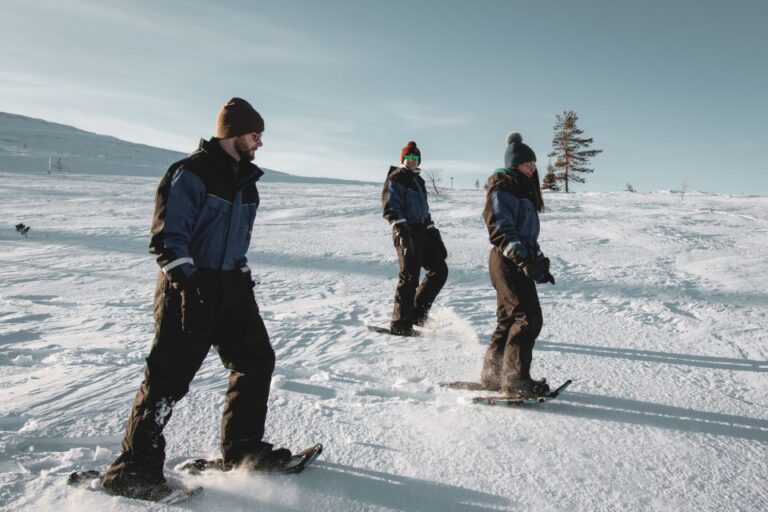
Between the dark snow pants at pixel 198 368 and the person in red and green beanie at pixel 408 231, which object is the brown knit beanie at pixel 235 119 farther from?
the person in red and green beanie at pixel 408 231

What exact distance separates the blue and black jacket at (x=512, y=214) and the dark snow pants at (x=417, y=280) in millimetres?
1668

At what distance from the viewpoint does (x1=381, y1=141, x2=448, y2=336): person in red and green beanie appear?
497cm

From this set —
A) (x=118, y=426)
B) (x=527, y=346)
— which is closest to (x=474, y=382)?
(x=527, y=346)

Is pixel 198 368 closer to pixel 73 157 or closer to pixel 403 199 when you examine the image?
pixel 403 199

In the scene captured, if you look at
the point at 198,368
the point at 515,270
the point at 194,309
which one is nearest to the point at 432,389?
the point at 515,270

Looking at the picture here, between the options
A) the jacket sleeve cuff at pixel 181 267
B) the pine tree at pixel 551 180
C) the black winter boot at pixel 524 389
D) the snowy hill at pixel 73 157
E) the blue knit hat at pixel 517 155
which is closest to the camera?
the jacket sleeve cuff at pixel 181 267

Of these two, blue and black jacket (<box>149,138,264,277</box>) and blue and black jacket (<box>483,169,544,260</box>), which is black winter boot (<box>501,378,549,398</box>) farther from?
blue and black jacket (<box>149,138,264,277</box>)

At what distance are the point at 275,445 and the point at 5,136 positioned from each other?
5995cm

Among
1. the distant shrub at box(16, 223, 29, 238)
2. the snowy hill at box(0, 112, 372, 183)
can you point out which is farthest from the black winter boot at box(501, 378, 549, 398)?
the snowy hill at box(0, 112, 372, 183)

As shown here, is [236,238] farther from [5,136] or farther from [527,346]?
[5,136]

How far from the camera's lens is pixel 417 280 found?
201 inches

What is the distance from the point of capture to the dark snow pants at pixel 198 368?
2.26 m

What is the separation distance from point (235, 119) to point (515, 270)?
6.64 ft

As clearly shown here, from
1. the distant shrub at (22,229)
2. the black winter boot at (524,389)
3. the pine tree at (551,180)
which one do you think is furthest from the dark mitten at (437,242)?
the pine tree at (551,180)
